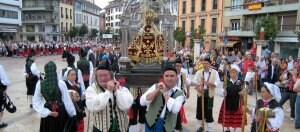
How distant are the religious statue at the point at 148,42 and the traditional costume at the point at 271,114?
22.0 ft

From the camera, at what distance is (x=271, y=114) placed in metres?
4.24

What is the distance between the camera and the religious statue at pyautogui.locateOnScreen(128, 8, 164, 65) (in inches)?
425

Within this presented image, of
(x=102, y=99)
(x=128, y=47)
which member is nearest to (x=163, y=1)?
(x=128, y=47)

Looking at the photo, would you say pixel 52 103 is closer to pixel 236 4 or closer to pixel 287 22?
pixel 287 22

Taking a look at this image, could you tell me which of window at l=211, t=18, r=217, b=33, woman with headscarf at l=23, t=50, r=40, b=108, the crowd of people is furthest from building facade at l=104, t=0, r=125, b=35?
the crowd of people

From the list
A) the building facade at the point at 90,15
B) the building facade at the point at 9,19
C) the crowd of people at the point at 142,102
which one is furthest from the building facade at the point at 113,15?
the crowd of people at the point at 142,102

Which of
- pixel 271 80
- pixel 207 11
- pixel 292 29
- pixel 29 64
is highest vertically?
pixel 207 11

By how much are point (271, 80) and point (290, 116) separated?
3.13m

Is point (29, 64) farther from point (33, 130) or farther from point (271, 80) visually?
point (271, 80)

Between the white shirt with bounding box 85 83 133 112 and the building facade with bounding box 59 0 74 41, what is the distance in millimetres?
51200

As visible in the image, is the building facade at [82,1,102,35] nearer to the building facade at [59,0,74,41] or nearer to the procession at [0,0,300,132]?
the building facade at [59,0,74,41]

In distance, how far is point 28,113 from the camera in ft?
26.9

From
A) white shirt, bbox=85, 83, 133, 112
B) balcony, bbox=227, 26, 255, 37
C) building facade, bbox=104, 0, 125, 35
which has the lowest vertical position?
white shirt, bbox=85, 83, 133, 112

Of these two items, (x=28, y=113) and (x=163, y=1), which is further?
(x=163, y=1)
